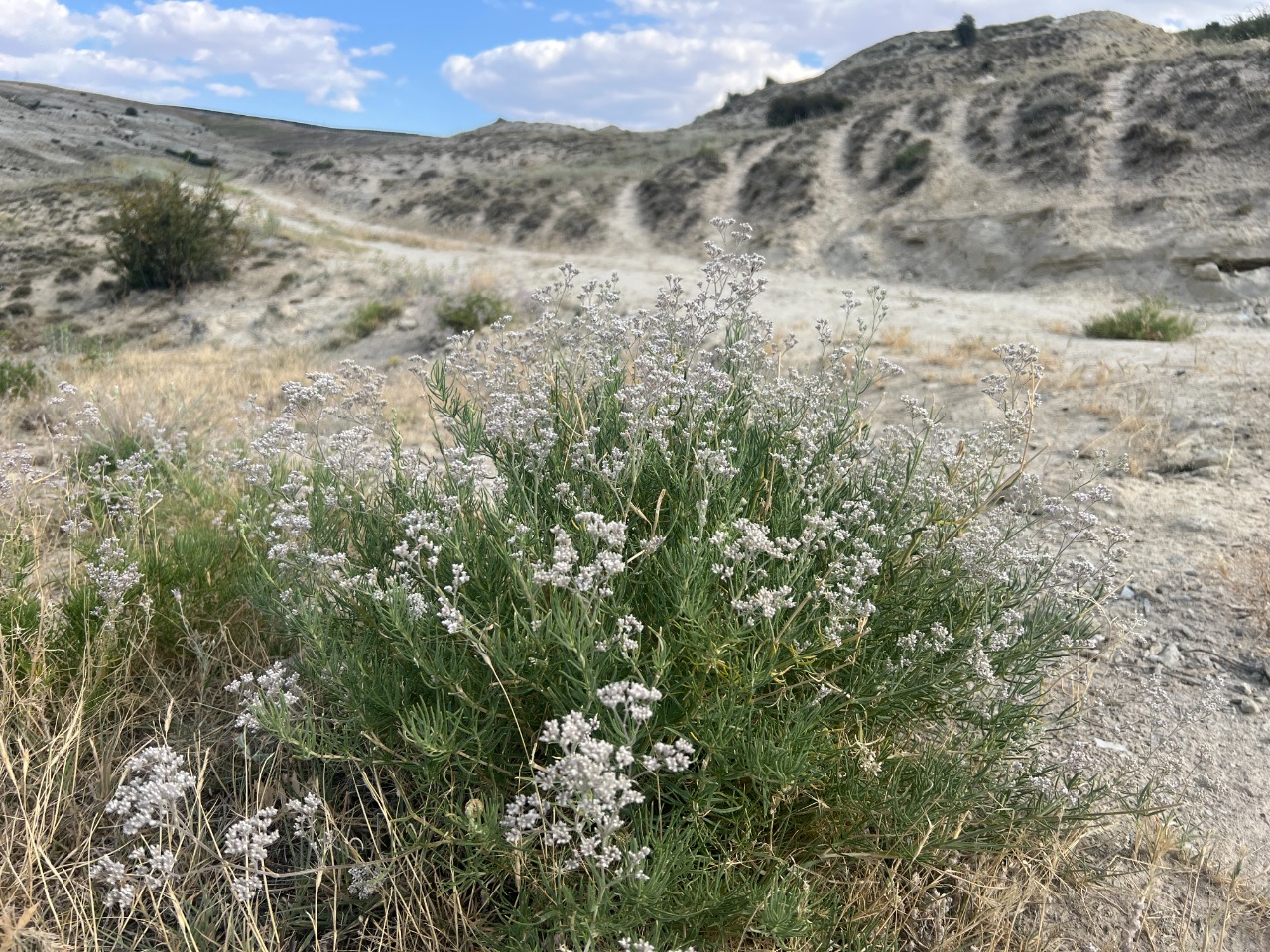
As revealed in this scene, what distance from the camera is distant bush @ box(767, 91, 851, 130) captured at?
152ft

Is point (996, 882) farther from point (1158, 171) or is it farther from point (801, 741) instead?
point (1158, 171)

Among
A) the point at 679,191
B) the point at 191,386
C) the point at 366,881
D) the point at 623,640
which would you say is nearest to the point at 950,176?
the point at 679,191

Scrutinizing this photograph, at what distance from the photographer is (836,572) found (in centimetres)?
275

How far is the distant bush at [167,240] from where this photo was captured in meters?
23.9

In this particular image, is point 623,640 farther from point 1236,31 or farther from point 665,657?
point 1236,31

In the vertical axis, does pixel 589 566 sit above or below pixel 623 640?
above

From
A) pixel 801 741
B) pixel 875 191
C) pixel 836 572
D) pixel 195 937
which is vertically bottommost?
pixel 195 937

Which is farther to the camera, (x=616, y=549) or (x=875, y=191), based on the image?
(x=875, y=191)

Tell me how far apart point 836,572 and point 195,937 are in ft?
8.26

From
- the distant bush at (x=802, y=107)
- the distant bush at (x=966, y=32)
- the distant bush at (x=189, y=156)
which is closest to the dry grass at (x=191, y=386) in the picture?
the distant bush at (x=189, y=156)

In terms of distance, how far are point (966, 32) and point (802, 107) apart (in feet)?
56.5

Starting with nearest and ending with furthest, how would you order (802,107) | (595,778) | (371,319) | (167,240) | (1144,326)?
(595,778), (1144,326), (371,319), (167,240), (802,107)

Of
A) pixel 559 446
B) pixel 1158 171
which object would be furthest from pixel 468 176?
pixel 559 446

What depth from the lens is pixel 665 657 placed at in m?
2.42
